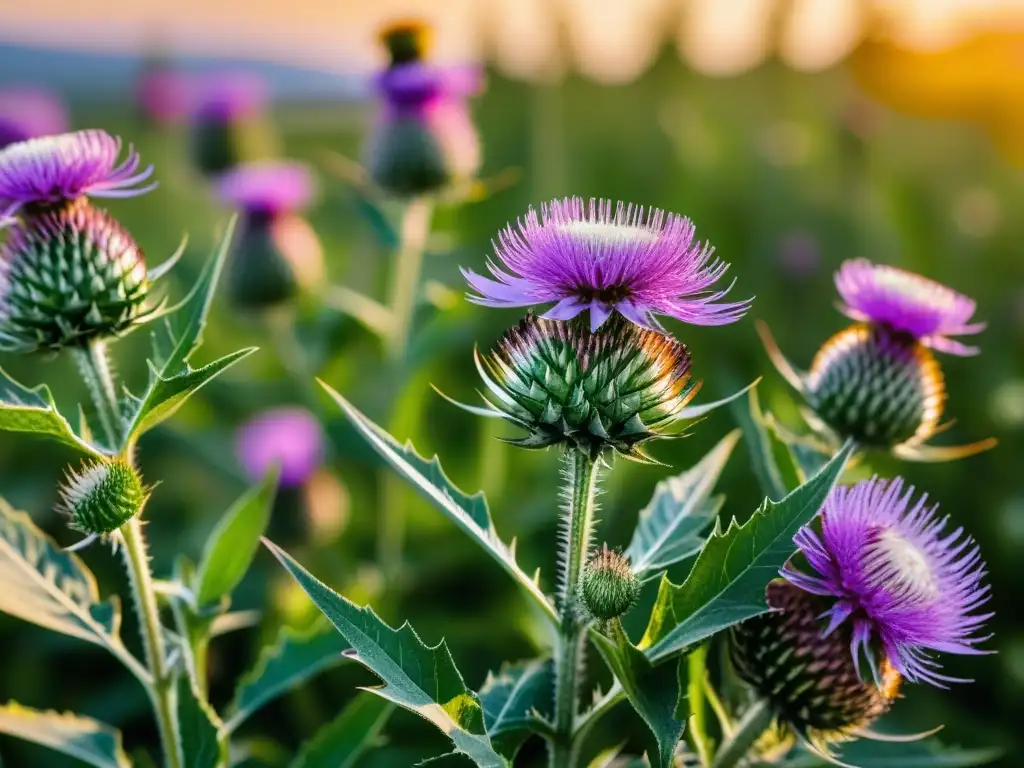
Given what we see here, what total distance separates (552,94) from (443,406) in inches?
216

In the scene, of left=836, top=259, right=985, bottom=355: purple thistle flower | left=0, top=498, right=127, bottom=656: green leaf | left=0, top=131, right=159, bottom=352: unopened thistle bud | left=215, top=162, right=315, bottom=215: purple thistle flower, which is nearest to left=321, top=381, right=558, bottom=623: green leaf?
left=0, top=131, right=159, bottom=352: unopened thistle bud

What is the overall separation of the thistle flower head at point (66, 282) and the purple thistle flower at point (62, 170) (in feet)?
0.28

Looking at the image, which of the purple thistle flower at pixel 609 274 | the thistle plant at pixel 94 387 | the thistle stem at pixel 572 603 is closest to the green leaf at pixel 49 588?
the thistle plant at pixel 94 387

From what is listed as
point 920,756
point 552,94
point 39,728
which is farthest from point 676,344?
point 552,94

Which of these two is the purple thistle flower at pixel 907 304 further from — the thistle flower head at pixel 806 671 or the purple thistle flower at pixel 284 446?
the purple thistle flower at pixel 284 446

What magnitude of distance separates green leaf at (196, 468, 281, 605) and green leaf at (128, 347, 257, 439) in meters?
0.57

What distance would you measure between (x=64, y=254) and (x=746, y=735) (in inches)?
88.8

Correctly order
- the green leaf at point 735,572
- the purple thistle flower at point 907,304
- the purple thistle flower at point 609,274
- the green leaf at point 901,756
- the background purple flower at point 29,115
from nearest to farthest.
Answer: the green leaf at point 735,572, the purple thistle flower at point 609,274, the green leaf at point 901,756, the purple thistle flower at point 907,304, the background purple flower at point 29,115

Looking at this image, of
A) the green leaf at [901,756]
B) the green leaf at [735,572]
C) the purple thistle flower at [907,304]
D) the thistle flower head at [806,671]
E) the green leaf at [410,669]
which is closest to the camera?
the green leaf at [410,669]

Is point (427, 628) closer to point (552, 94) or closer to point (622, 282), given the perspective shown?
point (622, 282)

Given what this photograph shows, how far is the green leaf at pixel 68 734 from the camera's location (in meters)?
2.47

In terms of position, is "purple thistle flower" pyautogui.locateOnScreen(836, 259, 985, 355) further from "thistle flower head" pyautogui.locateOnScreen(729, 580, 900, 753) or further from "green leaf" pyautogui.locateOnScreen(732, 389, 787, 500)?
"thistle flower head" pyautogui.locateOnScreen(729, 580, 900, 753)

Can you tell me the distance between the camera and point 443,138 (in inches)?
201

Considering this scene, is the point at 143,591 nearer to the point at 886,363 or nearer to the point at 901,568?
the point at 901,568
